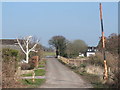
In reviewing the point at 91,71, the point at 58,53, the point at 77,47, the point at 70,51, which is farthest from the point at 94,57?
the point at 58,53

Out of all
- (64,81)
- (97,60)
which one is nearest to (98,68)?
(97,60)

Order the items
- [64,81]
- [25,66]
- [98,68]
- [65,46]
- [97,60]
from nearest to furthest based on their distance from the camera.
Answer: [64,81] < [98,68] < [25,66] < [97,60] < [65,46]

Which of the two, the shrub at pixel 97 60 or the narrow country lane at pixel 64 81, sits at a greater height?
the shrub at pixel 97 60

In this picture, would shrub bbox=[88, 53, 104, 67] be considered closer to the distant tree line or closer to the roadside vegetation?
the roadside vegetation

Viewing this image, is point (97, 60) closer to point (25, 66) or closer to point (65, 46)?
point (25, 66)

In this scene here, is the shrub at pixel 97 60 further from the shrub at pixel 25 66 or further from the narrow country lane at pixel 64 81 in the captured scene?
the shrub at pixel 25 66

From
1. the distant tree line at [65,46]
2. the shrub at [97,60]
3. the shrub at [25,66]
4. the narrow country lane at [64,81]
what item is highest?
the distant tree line at [65,46]

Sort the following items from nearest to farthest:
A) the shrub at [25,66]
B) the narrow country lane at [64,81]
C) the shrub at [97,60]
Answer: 1. the narrow country lane at [64,81]
2. the shrub at [25,66]
3. the shrub at [97,60]

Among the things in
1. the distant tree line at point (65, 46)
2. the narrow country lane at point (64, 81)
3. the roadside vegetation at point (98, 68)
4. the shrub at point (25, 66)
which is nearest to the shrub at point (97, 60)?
the roadside vegetation at point (98, 68)

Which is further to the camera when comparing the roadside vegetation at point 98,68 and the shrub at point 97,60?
the shrub at point 97,60

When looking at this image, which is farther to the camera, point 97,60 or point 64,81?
point 97,60

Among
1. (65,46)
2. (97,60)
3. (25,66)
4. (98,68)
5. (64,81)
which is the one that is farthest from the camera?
(65,46)

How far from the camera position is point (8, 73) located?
49.4ft

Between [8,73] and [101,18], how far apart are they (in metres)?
8.66
